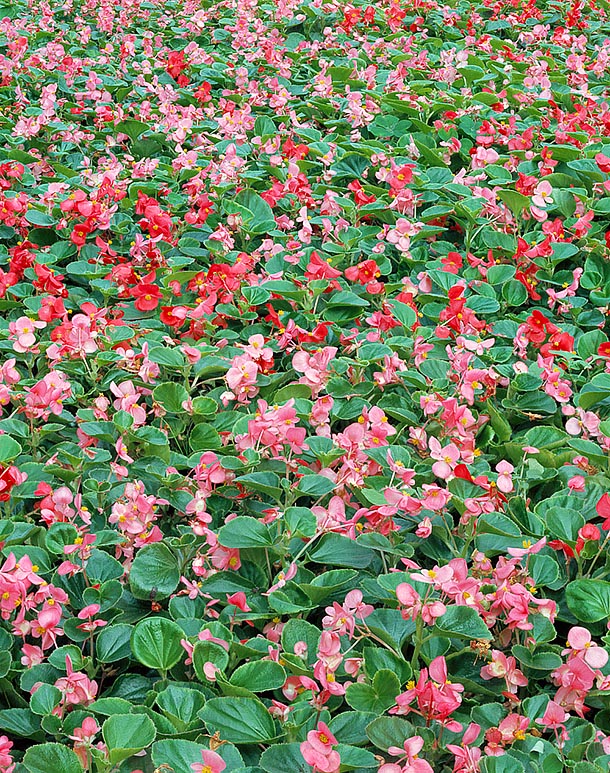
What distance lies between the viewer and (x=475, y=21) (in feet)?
14.0

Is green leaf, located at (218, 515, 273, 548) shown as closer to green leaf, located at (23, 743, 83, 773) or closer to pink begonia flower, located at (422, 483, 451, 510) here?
pink begonia flower, located at (422, 483, 451, 510)

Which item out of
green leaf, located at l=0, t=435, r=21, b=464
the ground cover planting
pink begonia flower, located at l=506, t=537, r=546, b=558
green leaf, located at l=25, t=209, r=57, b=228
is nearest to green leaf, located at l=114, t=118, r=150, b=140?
the ground cover planting

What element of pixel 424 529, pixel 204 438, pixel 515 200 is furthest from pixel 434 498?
pixel 515 200

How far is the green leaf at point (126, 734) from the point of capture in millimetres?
1045

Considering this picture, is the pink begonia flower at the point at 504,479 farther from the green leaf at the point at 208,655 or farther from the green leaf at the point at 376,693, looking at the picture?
the green leaf at the point at 208,655

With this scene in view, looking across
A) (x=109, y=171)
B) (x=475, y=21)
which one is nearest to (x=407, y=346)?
(x=109, y=171)

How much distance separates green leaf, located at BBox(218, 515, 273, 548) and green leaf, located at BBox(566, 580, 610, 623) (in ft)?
1.53

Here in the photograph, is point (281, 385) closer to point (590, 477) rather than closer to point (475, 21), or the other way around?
point (590, 477)

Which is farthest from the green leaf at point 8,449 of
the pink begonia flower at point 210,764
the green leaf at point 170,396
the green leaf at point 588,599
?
the green leaf at point 588,599

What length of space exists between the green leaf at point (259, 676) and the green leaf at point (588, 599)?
453mm

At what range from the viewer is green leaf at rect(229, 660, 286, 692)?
116 cm

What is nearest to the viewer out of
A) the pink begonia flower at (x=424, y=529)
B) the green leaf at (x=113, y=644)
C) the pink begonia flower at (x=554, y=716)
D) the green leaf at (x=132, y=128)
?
the pink begonia flower at (x=554, y=716)

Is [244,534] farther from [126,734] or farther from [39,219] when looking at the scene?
[39,219]

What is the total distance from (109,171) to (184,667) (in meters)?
1.87
